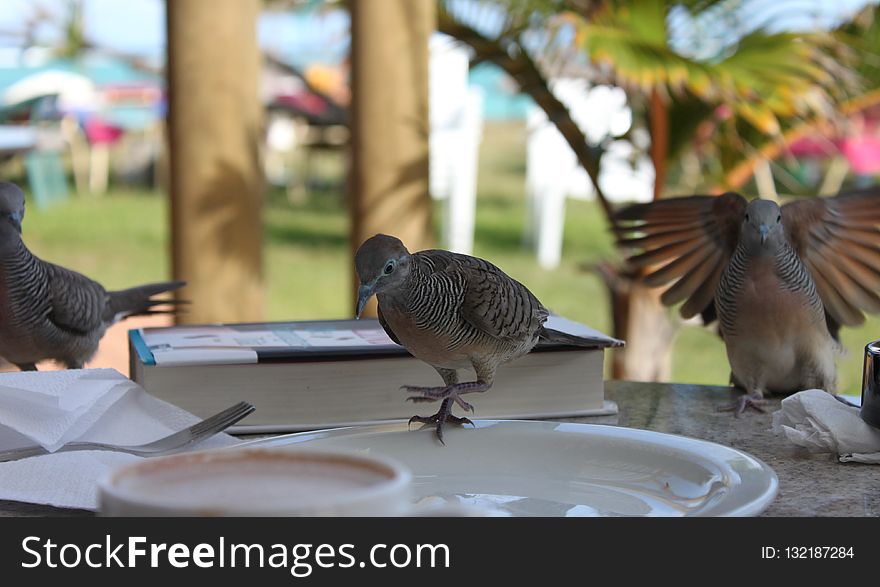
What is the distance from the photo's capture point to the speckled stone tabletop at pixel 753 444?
798 mm

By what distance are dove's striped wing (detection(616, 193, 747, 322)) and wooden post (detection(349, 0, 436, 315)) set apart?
0.95 m

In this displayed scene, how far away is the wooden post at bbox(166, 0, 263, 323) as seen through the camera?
6.74 feet

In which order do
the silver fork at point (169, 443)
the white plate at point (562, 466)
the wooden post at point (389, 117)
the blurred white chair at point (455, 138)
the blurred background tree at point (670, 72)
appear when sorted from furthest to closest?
the blurred white chair at point (455, 138)
the blurred background tree at point (670, 72)
the wooden post at point (389, 117)
the silver fork at point (169, 443)
the white plate at point (562, 466)

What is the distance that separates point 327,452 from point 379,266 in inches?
16.3

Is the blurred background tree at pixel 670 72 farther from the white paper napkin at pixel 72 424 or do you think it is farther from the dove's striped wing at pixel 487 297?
the white paper napkin at pixel 72 424

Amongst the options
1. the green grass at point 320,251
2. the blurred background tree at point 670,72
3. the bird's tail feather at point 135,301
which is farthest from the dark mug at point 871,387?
the green grass at point 320,251

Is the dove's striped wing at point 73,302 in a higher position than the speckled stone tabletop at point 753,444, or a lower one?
higher

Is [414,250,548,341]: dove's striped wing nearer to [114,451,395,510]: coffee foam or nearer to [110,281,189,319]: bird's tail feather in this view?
[114,451,395,510]: coffee foam

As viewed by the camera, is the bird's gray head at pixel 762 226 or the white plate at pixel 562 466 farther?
the bird's gray head at pixel 762 226

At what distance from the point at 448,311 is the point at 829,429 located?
38 cm

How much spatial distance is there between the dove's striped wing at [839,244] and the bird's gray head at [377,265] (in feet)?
2.03

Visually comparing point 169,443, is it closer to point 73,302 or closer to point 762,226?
point 73,302
